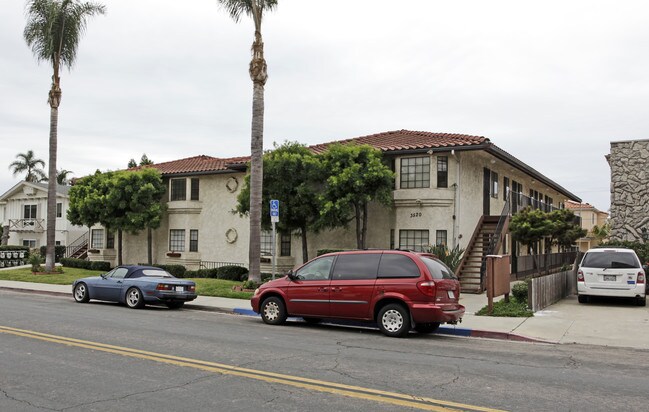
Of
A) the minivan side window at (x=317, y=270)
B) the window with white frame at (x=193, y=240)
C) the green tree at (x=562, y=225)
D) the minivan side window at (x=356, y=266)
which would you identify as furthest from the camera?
the window with white frame at (x=193, y=240)

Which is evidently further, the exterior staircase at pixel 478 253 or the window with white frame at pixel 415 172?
the window with white frame at pixel 415 172

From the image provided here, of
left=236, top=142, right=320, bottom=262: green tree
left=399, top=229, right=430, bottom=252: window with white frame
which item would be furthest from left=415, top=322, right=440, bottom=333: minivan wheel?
left=236, top=142, right=320, bottom=262: green tree

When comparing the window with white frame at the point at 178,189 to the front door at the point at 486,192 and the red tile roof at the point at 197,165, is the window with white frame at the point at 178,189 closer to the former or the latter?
the red tile roof at the point at 197,165

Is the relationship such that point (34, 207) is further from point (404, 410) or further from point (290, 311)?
point (404, 410)

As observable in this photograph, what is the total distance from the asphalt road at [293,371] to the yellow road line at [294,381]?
0.05ft

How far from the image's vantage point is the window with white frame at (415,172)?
22.3 m

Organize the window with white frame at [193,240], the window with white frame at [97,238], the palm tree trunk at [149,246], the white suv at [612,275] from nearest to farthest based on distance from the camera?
the white suv at [612,275]
the window with white frame at [193,240]
the palm tree trunk at [149,246]
the window with white frame at [97,238]

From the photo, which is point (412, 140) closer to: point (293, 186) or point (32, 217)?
point (293, 186)

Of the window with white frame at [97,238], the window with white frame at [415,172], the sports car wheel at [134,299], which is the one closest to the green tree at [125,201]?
the window with white frame at [97,238]

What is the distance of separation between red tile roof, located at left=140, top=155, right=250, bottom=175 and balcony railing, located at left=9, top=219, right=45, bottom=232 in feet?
58.6

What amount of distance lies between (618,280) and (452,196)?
7140 mm

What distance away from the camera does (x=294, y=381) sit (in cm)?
700

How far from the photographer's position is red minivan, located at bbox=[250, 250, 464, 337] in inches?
431

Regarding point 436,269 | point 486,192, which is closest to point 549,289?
point 436,269
